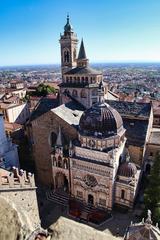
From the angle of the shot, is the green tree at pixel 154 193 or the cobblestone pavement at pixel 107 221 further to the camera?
the cobblestone pavement at pixel 107 221

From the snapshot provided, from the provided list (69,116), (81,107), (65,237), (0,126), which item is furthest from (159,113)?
(65,237)

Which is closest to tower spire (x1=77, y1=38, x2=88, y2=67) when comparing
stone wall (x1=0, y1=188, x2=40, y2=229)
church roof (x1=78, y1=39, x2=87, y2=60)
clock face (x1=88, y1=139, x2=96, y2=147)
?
church roof (x1=78, y1=39, x2=87, y2=60)

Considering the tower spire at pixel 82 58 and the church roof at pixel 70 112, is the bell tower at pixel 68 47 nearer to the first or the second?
the tower spire at pixel 82 58

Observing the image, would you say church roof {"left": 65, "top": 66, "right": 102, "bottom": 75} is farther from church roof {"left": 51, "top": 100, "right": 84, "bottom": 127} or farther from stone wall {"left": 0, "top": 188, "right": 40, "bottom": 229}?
stone wall {"left": 0, "top": 188, "right": 40, "bottom": 229}

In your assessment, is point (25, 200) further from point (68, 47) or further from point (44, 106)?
point (68, 47)

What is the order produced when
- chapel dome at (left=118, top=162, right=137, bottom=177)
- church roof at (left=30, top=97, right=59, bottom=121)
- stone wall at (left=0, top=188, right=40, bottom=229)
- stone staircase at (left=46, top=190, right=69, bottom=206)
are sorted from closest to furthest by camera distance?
stone wall at (left=0, top=188, right=40, bottom=229)
chapel dome at (left=118, top=162, right=137, bottom=177)
stone staircase at (left=46, top=190, right=69, bottom=206)
church roof at (left=30, top=97, right=59, bottom=121)

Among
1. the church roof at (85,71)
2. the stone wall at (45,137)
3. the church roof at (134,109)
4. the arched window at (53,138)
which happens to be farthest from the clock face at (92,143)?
the church roof at (85,71)
